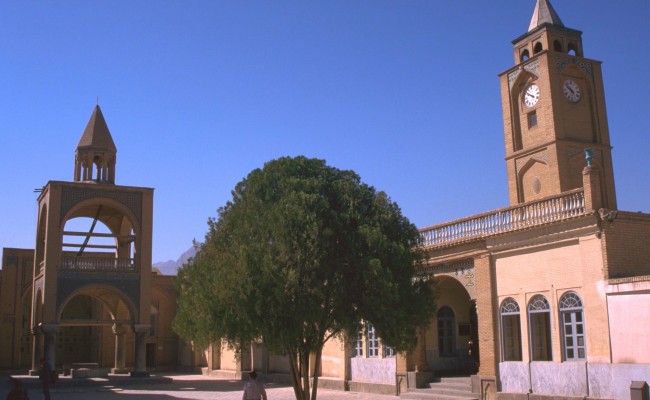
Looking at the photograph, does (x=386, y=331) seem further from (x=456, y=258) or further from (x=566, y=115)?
(x=566, y=115)

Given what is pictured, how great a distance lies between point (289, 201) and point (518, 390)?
8.92m

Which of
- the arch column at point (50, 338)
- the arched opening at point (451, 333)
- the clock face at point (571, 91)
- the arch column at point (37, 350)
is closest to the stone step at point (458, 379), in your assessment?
the arched opening at point (451, 333)

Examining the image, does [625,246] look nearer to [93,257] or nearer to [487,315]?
[487,315]

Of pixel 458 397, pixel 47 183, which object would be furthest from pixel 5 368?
pixel 458 397

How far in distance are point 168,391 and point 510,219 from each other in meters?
15.5

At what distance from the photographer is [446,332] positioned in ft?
80.6

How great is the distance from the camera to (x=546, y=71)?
1138 inches

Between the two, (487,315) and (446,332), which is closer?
(487,315)

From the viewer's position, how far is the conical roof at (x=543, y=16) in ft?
101

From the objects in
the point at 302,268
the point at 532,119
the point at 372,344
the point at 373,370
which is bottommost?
the point at 373,370

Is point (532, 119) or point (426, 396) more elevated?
point (532, 119)

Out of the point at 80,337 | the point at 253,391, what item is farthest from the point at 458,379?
the point at 80,337

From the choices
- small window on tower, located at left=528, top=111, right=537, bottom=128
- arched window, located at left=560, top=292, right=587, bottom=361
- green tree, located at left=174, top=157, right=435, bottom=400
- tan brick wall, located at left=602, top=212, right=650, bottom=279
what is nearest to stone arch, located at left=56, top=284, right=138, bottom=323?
green tree, located at left=174, top=157, right=435, bottom=400

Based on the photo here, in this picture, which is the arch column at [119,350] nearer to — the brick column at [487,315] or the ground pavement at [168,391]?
the ground pavement at [168,391]
